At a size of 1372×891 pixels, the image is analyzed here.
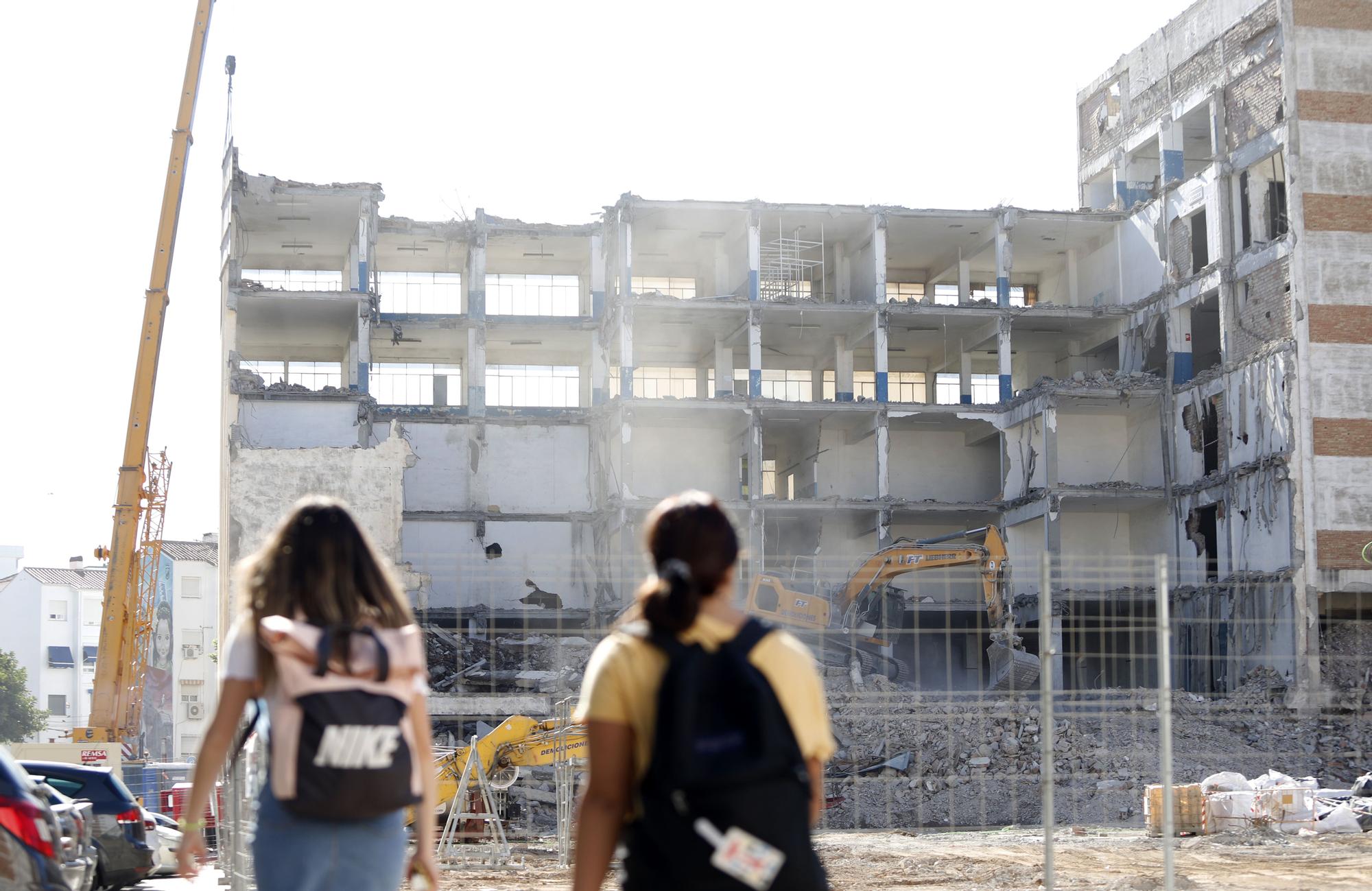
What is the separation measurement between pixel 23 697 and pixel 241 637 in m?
70.7

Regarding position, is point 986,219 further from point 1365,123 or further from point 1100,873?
point 1100,873

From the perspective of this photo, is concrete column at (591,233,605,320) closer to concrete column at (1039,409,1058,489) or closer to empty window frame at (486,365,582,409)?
empty window frame at (486,365,582,409)

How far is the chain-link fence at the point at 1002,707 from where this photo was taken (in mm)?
20156

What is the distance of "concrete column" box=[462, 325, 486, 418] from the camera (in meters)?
46.8

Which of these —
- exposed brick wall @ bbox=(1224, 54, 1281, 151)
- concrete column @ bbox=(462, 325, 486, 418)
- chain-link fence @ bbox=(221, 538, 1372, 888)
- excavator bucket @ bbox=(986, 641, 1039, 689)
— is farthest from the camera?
concrete column @ bbox=(462, 325, 486, 418)

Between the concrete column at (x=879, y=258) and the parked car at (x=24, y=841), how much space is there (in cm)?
4094

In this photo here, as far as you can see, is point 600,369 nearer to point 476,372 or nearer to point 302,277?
point 476,372

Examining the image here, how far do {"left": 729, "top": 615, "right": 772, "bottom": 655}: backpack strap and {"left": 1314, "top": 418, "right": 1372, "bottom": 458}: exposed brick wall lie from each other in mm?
36939

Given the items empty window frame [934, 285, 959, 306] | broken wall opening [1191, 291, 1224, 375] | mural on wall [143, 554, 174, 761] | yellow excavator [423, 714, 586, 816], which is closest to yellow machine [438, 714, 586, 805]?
yellow excavator [423, 714, 586, 816]

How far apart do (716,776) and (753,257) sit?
1719 inches

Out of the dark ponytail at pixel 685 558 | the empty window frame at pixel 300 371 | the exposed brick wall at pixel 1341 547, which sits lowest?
the dark ponytail at pixel 685 558

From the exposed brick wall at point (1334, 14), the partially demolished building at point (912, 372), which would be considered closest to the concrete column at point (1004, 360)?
the partially demolished building at point (912, 372)

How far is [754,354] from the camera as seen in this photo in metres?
46.1

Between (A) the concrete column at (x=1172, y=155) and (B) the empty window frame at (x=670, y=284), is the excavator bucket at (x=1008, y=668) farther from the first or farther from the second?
(B) the empty window frame at (x=670, y=284)
